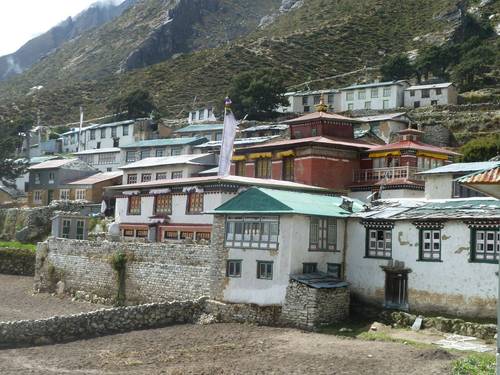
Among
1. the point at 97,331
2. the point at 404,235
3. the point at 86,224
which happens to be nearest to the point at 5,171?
the point at 86,224

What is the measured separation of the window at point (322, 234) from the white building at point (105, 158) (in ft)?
185

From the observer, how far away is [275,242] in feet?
107

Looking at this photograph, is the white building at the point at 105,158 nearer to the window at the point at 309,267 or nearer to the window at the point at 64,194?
the window at the point at 64,194

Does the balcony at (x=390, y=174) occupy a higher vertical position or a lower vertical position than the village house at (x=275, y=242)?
higher

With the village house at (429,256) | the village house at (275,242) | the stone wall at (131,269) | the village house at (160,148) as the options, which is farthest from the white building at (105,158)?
the village house at (429,256)

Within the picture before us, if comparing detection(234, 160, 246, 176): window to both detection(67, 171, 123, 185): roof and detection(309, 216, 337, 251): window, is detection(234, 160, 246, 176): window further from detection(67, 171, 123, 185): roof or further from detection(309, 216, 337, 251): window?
detection(309, 216, 337, 251): window

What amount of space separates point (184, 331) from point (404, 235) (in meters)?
10.5

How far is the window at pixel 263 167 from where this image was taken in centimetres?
5350

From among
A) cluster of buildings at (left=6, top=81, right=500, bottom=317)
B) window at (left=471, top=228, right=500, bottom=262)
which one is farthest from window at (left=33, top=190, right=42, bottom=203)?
window at (left=471, top=228, right=500, bottom=262)

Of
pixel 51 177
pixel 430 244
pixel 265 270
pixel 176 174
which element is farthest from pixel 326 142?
pixel 51 177

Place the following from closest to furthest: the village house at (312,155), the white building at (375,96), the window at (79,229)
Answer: the village house at (312,155)
the window at (79,229)
the white building at (375,96)

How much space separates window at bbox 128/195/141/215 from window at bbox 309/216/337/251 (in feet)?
68.4

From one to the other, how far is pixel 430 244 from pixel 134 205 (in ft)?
86.8

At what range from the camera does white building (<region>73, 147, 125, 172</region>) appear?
3479 inches
